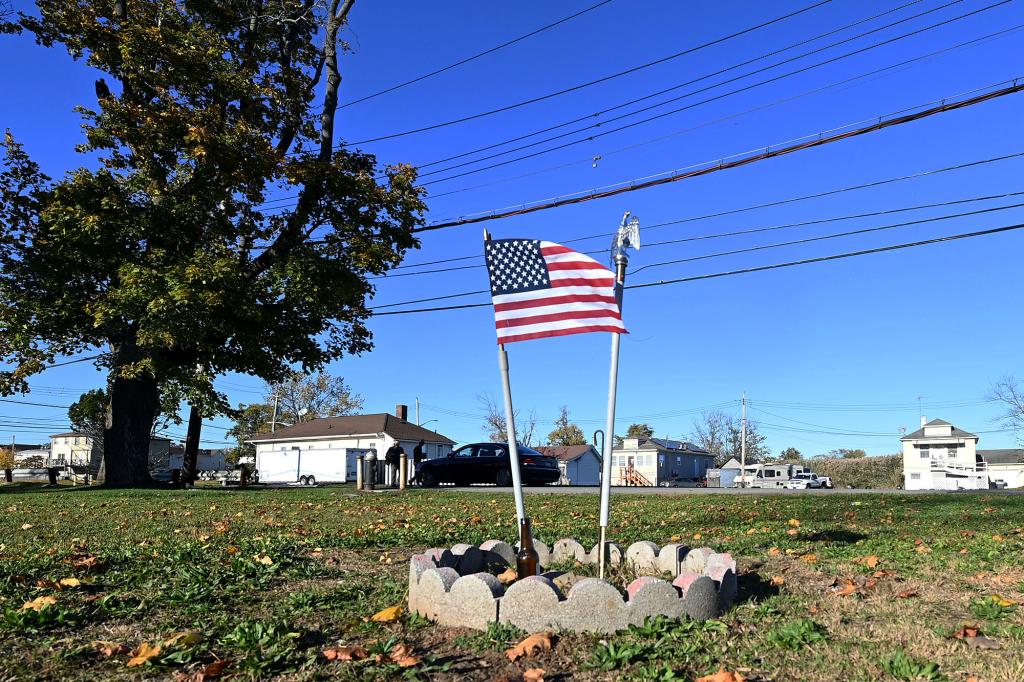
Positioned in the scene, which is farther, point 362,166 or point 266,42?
point 266,42

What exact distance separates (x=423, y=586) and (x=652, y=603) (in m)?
1.32

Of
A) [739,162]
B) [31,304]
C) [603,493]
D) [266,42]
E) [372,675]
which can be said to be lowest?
[372,675]

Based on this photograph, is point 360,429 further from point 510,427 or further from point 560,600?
point 560,600

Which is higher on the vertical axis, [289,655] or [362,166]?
[362,166]

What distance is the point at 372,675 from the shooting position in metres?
3.43

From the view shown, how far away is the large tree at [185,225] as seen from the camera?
69.4 feet

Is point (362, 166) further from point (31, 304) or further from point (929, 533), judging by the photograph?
point (929, 533)

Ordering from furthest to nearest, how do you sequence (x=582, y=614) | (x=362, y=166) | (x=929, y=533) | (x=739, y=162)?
(x=362, y=166) < (x=739, y=162) < (x=929, y=533) < (x=582, y=614)

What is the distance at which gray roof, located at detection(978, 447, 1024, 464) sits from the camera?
232 feet

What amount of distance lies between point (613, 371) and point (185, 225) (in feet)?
67.4

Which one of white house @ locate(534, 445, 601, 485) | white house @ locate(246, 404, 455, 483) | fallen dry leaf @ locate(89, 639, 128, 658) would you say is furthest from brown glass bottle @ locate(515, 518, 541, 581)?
white house @ locate(534, 445, 601, 485)

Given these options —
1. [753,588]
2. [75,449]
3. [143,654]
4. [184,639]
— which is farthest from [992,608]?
[75,449]


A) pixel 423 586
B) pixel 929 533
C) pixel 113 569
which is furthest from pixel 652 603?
pixel 929 533

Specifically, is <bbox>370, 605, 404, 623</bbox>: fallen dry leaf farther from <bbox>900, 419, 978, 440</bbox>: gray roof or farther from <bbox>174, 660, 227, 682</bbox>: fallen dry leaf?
<bbox>900, 419, 978, 440</bbox>: gray roof
